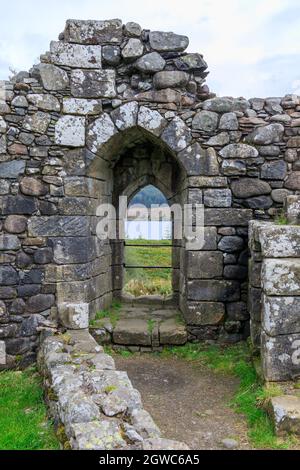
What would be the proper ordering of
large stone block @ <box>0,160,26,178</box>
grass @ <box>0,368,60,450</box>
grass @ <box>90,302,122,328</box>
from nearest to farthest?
grass @ <box>0,368,60,450</box> < large stone block @ <box>0,160,26,178</box> < grass @ <box>90,302,122,328</box>

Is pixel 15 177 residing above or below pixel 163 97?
below

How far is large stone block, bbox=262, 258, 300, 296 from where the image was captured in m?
4.24

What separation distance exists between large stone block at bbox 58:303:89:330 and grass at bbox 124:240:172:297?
8.57 ft

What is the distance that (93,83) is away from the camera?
19.9 ft

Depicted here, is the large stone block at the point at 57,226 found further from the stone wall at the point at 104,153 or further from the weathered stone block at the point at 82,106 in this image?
the weathered stone block at the point at 82,106

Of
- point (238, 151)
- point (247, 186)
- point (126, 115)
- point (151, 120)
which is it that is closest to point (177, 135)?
point (151, 120)

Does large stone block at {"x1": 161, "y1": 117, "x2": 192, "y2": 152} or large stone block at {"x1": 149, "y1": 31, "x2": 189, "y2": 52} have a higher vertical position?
large stone block at {"x1": 149, "y1": 31, "x2": 189, "y2": 52}

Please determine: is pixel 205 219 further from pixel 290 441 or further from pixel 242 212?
pixel 290 441

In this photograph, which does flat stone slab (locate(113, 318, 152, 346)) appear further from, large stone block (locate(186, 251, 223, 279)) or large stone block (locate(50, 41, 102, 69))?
large stone block (locate(50, 41, 102, 69))

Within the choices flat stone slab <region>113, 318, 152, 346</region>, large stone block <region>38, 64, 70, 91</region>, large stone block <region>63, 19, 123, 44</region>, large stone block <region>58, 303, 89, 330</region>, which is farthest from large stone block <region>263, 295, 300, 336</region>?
large stone block <region>63, 19, 123, 44</region>

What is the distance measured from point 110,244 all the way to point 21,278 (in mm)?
1824

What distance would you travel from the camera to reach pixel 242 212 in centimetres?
621

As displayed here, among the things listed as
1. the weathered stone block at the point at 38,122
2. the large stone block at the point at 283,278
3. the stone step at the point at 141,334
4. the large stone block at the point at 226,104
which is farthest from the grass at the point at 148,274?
the large stone block at the point at 283,278
